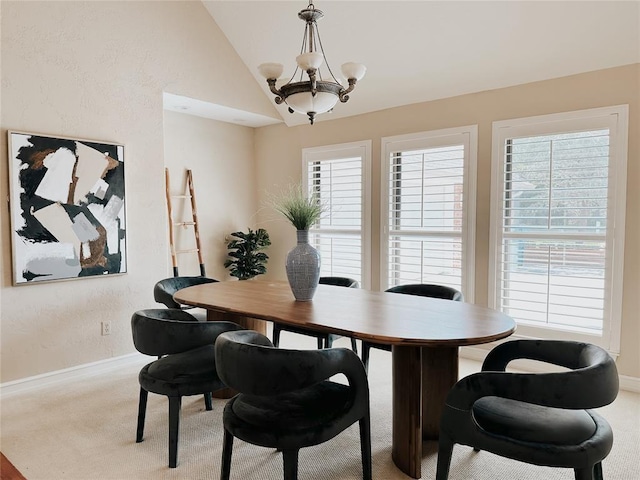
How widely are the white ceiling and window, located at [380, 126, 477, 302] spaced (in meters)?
0.47

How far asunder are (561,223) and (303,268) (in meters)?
2.11

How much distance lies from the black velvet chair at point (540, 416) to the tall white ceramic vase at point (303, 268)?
3.96ft

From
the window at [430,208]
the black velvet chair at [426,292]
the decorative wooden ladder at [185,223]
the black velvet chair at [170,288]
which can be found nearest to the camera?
the black velvet chair at [426,292]

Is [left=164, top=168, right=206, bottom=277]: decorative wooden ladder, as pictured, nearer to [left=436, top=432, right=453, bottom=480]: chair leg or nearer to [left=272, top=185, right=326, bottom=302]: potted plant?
[left=272, top=185, right=326, bottom=302]: potted plant

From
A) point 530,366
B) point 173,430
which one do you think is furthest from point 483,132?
point 173,430

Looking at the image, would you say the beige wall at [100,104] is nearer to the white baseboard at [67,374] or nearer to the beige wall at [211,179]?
the white baseboard at [67,374]

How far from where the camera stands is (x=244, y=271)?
17.4 feet

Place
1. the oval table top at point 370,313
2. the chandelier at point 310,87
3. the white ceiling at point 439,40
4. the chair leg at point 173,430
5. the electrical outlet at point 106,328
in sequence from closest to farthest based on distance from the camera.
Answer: the oval table top at point 370,313 → the chair leg at point 173,430 → the chandelier at point 310,87 → the white ceiling at point 439,40 → the electrical outlet at point 106,328

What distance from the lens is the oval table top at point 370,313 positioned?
201 centimetres

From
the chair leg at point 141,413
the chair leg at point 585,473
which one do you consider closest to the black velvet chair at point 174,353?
the chair leg at point 141,413

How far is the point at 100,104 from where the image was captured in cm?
375

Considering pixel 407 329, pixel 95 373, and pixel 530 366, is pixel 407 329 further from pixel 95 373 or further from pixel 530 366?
pixel 95 373

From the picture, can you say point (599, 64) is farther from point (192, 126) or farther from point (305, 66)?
point (192, 126)

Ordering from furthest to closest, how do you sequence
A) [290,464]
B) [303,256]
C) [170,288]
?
[170,288] → [303,256] → [290,464]
